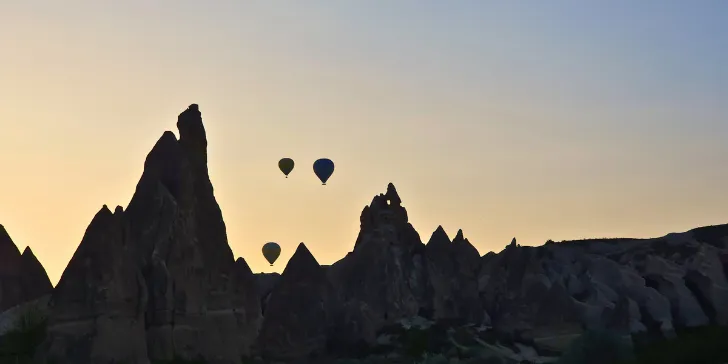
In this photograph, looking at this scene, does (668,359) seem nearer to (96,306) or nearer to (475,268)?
(96,306)

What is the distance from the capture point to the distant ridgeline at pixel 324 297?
150 feet

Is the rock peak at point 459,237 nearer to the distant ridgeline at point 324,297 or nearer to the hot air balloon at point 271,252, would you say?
the distant ridgeline at point 324,297

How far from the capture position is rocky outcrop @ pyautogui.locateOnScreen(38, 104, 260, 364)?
44.9 meters

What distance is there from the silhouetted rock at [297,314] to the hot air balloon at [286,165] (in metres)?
6.49

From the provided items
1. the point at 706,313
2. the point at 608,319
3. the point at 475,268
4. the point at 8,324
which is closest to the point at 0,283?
the point at 8,324

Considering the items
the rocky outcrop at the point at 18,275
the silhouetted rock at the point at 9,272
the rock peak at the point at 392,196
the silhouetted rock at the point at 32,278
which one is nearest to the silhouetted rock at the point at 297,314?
the silhouetted rock at the point at 32,278

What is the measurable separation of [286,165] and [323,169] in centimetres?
227

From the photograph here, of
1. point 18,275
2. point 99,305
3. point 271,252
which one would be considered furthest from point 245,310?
point 271,252

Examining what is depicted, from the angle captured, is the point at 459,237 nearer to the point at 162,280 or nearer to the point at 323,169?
the point at 323,169

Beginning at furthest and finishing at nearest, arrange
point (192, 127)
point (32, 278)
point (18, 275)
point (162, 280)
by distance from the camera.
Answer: point (192, 127)
point (32, 278)
point (18, 275)
point (162, 280)

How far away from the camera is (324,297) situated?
64438 millimetres

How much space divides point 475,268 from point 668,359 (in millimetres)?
60368

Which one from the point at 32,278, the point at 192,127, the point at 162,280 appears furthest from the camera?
the point at 192,127

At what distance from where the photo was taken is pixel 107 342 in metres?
44.9
